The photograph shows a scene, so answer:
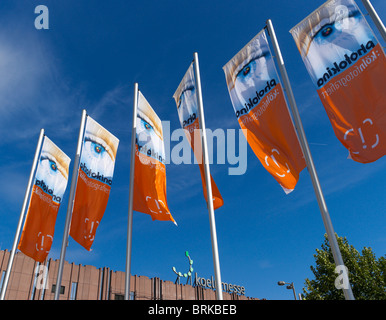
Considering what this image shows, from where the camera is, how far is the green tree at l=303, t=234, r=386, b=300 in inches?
1004

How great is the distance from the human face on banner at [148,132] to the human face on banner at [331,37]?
684 cm

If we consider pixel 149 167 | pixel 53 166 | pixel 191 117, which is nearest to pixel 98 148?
pixel 53 166

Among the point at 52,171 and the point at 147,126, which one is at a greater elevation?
the point at 147,126

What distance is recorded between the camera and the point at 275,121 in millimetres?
10484

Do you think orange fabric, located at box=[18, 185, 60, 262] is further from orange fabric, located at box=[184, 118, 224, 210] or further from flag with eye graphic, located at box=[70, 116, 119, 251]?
orange fabric, located at box=[184, 118, 224, 210]

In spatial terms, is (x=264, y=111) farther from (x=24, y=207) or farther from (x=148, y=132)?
(x=24, y=207)

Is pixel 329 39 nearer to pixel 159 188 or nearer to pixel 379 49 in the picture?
pixel 379 49

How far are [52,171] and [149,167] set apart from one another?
19.4ft

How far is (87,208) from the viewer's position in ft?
44.0

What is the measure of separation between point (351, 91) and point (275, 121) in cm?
236

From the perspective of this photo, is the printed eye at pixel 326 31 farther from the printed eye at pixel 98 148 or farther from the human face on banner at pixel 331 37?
the printed eye at pixel 98 148

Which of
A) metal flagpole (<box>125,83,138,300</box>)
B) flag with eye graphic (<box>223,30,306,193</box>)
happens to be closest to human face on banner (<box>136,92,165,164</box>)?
metal flagpole (<box>125,83,138,300</box>)

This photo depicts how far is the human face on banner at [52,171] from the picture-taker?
15547 mm
